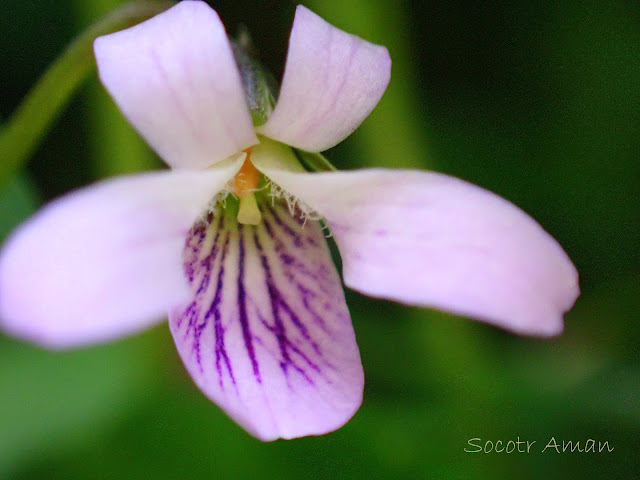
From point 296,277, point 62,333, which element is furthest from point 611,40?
point 62,333

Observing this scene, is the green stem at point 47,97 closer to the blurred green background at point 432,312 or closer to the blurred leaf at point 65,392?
the blurred green background at point 432,312

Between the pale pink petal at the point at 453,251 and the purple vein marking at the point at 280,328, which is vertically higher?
the pale pink petal at the point at 453,251

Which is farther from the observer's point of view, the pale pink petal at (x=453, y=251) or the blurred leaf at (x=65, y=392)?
the blurred leaf at (x=65, y=392)

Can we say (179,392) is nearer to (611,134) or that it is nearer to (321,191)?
(321,191)

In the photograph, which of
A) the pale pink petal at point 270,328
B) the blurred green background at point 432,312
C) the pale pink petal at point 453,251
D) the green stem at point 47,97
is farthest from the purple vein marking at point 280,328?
the blurred green background at point 432,312

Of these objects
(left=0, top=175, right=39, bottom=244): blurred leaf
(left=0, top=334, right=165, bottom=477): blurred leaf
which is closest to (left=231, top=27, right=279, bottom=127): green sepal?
(left=0, top=175, right=39, bottom=244): blurred leaf

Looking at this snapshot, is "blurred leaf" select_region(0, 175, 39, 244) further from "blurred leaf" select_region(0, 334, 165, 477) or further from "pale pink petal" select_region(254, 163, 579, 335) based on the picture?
"pale pink petal" select_region(254, 163, 579, 335)

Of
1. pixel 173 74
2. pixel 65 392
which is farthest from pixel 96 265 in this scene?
pixel 65 392
